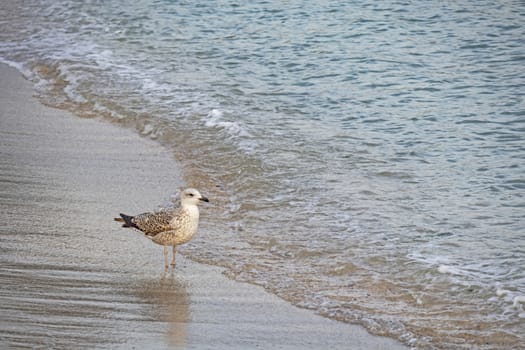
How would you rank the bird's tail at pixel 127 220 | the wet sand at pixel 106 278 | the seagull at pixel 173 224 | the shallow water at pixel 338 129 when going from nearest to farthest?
1. the wet sand at pixel 106 278
2. the shallow water at pixel 338 129
3. the seagull at pixel 173 224
4. the bird's tail at pixel 127 220

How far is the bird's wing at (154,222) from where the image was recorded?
6.68 metres

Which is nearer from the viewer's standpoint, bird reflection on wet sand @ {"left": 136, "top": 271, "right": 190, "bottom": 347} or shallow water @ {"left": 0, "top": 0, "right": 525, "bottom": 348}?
bird reflection on wet sand @ {"left": 136, "top": 271, "right": 190, "bottom": 347}

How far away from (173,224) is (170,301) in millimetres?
781

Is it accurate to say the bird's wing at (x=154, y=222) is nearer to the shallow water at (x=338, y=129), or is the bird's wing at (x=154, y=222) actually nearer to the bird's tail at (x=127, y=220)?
the bird's tail at (x=127, y=220)

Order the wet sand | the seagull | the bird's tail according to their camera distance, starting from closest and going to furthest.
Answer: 1. the wet sand
2. the seagull
3. the bird's tail

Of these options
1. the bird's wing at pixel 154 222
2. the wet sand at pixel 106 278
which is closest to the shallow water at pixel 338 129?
the wet sand at pixel 106 278

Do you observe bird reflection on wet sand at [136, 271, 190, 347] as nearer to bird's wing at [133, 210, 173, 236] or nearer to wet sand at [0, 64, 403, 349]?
wet sand at [0, 64, 403, 349]

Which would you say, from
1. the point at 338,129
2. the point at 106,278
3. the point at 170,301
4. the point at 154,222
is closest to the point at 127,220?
the point at 154,222

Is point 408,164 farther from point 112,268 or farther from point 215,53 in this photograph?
point 215,53

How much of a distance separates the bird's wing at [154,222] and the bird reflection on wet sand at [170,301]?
0.34 m

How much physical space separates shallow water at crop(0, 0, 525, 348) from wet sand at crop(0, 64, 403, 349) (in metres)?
0.33

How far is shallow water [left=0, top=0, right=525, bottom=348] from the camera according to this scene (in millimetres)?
6523

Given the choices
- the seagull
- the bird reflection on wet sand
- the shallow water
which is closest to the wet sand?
the bird reflection on wet sand

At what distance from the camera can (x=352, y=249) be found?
712 centimetres
